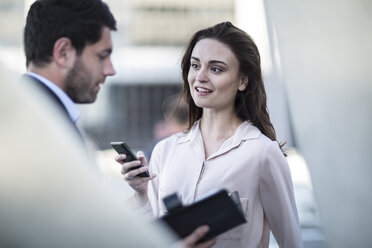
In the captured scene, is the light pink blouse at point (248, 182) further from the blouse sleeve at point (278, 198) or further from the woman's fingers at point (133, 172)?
the woman's fingers at point (133, 172)

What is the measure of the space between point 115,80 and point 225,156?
16.1m

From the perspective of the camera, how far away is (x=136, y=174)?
2.29m

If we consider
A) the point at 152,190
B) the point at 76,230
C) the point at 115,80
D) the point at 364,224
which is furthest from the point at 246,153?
the point at 115,80

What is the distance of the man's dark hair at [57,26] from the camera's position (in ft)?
6.16

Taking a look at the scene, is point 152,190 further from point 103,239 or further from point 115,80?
point 115,80

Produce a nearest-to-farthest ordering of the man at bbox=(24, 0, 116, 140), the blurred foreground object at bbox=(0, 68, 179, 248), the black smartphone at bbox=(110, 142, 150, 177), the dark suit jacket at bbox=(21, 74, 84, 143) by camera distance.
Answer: the blurred foreground object at bbox=(0, 68, 179, 248) → the dark suit jacket at bbox=(21, 74, 84, 143) → the man at bbox=(24, 0, 116, 140) → the black smartphone at bbox=(110, 142, 150, 177)

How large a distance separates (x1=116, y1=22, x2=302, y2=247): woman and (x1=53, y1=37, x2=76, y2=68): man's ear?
57 cm

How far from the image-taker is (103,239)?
1125 millimetres

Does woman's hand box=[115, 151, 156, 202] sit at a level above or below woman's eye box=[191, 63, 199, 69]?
below

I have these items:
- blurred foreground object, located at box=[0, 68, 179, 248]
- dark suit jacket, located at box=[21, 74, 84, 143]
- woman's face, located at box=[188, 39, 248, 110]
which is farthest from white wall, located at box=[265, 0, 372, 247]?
blurred foreground object, located at box=[0, 68, 179, 248]

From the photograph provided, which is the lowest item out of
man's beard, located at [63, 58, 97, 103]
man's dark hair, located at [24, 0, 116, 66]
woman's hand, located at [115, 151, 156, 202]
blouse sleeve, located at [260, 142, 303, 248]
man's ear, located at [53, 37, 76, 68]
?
blouse sleeve, located at [260, 142, 303, 248]

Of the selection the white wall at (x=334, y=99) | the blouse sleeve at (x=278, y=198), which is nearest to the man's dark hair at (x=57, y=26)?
the blouse sleeve at (x=278, y=198)

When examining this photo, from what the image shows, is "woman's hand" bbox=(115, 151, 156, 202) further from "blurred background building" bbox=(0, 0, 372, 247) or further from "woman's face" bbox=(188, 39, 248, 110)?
"blurred background building" bbox=(0, 0, 372, 247)

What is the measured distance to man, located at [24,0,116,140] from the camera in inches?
72.9
